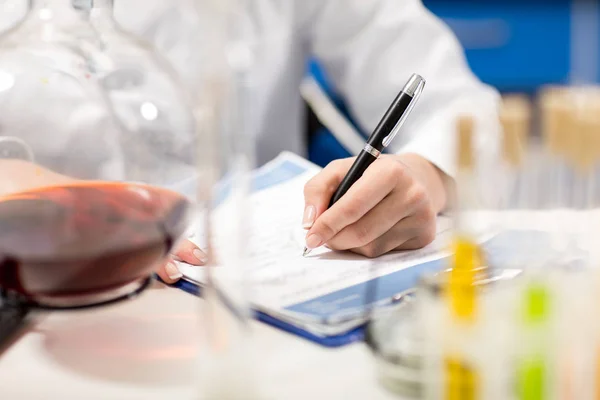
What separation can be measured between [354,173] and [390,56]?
381 mm

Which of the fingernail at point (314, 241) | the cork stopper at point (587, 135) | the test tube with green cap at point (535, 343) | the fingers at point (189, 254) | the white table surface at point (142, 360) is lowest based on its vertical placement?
the fingernail at point (314, 241)

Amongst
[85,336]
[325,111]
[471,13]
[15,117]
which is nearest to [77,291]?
[85,336]

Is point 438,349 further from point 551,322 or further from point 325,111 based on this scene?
point 325,111

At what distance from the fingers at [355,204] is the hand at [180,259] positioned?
0.23ft

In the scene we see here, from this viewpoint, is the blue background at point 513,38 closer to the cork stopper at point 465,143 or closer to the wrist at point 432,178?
the wrist at point 432,178

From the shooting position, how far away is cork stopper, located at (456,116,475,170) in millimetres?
250

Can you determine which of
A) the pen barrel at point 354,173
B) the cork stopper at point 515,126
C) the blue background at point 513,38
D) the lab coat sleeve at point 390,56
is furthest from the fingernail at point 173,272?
the blue background at point 513,38

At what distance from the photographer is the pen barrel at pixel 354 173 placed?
0.48 m

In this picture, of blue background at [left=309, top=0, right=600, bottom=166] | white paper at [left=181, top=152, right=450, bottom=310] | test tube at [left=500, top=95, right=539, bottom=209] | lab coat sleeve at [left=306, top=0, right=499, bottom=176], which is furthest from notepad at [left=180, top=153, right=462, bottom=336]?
blue background at [left=309, top=0, right=600, bottom=166]

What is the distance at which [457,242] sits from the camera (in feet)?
0.91

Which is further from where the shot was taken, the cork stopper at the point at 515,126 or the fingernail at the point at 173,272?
the fingernail at the point at 173,272

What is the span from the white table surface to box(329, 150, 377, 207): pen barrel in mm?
127

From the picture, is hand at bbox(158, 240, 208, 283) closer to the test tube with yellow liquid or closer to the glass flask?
the glass flask

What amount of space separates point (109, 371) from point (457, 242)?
0.17 m
